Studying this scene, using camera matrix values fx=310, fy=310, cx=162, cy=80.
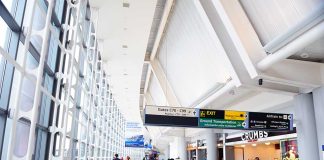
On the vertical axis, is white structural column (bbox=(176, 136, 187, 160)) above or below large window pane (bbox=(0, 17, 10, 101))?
below

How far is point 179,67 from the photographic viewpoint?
16.4 meters

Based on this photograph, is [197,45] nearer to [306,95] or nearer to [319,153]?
[306,95]

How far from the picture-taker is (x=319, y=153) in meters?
8.70

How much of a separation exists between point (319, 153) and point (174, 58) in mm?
9158

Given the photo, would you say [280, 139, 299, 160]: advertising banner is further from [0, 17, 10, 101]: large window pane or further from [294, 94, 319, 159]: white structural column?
[0, 17, 10, 101]: large window pane

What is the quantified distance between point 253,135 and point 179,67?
16.6ft

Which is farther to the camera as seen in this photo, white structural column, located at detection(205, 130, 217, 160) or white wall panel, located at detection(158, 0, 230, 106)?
white structural column, located at detection(205, 130, 217, 160)

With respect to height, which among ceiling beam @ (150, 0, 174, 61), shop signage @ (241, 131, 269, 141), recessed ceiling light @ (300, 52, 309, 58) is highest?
ceiling beam @ (150, 0, 174, 61)

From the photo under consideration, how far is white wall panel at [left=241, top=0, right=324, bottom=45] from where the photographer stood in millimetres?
7182

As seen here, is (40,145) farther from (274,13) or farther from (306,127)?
(306,127)

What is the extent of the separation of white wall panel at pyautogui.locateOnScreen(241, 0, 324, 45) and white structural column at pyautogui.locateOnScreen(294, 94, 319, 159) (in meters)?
2.23

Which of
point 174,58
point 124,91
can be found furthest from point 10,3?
point 124,91

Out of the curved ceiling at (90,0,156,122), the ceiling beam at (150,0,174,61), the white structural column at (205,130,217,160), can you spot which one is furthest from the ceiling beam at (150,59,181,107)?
the white structural column at (205,130,217,160)

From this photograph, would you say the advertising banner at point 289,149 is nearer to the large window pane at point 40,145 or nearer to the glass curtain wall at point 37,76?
the glass curtain wall at point 37,76
